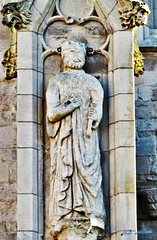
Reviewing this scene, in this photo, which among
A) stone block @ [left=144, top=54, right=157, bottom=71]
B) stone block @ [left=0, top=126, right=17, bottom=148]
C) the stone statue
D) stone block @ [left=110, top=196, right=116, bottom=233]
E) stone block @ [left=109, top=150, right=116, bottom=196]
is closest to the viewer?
the stone statue

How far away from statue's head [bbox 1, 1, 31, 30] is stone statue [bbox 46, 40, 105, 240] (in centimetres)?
77

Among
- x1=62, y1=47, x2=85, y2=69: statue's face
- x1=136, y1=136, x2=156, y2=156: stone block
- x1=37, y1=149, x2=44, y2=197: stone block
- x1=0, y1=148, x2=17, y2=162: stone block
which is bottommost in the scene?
x1=37, y1=149, x2=44, y2=197: stone block

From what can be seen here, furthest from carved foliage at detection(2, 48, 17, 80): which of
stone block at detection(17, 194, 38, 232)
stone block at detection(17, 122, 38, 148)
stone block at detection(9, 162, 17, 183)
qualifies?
stone block at detection(17, 194, 38, 232)

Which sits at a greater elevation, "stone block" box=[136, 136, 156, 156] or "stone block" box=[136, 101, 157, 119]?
"stone block" box=[136, 101, 157, 119]

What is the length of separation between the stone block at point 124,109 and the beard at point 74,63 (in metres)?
0.61

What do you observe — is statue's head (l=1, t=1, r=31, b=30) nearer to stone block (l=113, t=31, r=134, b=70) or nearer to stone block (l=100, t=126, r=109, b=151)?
stone block (l=113, t=31, r=134, b=70)

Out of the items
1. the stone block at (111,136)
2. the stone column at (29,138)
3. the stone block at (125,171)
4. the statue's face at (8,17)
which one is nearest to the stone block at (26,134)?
the stone column at (29,138)

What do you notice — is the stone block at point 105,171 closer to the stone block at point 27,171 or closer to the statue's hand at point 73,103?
the statue's hand at point 73,103

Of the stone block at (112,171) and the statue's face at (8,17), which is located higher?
the statue's face at (8,17)

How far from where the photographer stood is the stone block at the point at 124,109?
56.7 feet

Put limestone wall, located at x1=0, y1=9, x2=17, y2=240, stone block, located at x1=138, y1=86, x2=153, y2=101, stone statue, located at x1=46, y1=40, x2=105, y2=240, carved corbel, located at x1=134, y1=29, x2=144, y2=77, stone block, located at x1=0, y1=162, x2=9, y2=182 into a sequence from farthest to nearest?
stone block, located at x1=138, y1=86, x2=153, y2=101 < stone block, located at x1=0, y1=162, x2=9, y2=182 < carved corbel, located at x1=134, y1=29, x2=144, y2=77 < limestone wall, located at x1=0, y1=9, x2=17, y2=240 < stone statue, located at x1=46, y1=40, x2=105, y2=240

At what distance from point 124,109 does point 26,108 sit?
45.2 inches

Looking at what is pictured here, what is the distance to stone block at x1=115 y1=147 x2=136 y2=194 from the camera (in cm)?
1709

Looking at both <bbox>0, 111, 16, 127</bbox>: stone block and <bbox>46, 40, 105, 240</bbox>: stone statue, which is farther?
<bbox>0, 111, 16, 127</bbox>: stone block
